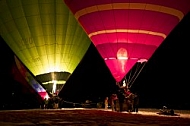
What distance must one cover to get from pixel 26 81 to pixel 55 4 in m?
4.61

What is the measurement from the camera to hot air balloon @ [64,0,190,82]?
11.1m

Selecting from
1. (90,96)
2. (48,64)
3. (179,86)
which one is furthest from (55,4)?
(90,96)

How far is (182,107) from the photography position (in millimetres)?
15258

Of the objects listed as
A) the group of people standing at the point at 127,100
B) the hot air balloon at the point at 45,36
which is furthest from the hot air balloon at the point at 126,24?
the hot air balloon at the point at 45,36

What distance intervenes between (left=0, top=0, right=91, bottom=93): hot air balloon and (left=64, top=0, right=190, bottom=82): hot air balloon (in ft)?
9.71

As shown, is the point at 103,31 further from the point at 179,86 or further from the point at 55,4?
the point at 179,86

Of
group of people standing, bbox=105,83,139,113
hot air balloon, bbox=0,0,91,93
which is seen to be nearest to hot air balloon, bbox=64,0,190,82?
group of people standing, bbox=105,83,139,113

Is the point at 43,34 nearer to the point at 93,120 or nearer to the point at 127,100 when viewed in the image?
the point at 127,100

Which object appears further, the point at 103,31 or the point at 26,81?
the point at 26,81

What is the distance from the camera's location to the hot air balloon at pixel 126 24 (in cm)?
1111

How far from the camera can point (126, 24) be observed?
11.4 m

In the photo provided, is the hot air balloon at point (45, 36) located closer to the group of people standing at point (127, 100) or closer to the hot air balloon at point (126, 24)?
the hot air balloon at point (126, 24)

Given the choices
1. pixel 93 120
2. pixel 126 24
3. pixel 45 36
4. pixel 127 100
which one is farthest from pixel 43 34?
pixel 93 120

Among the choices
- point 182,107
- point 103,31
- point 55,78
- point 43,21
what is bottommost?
point 182,107
